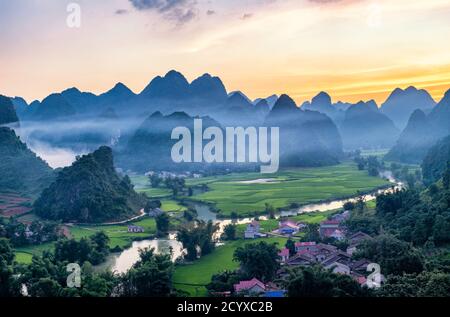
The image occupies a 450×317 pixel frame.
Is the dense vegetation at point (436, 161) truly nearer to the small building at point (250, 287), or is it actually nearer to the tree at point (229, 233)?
the tree at point (229, 233)

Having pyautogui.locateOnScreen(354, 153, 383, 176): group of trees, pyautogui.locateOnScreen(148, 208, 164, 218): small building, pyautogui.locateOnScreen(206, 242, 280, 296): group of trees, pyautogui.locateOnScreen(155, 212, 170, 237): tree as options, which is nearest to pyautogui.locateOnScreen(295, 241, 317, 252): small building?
pyautogui.locateOnScreen(206, 242, 280, 296): group of trees

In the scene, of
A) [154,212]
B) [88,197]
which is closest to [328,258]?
[154,212]

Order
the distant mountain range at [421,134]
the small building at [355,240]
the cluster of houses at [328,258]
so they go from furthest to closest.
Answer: the distant mountain range at [421,134]
the small building at [355,240]
the cluster of houses at [328,258]

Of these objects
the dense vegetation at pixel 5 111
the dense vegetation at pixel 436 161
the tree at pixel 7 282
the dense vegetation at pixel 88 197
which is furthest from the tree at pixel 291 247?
the dense vegetation at pixel 5 111

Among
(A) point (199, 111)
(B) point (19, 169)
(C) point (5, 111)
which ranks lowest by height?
(B) point (19, 169)

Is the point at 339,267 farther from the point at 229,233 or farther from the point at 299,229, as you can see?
the point at 299,229

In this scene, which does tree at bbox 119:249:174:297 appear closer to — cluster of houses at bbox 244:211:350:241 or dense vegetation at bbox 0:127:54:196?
cluster of houses at bbox 244:211:350:241

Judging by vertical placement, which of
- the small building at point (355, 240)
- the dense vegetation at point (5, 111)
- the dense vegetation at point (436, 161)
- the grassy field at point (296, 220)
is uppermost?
the dense vegetation at point (5, 111)
